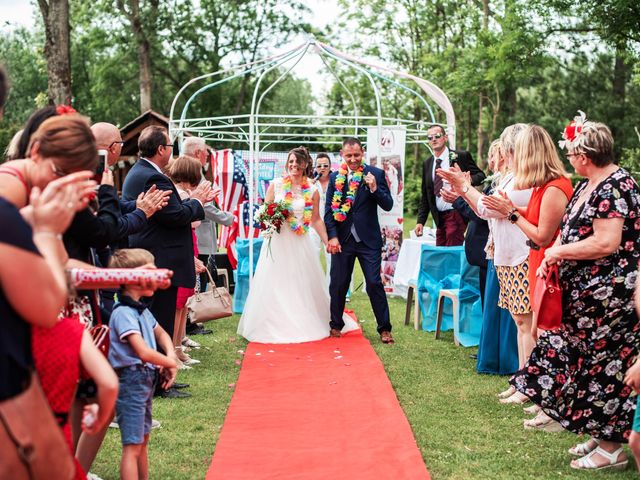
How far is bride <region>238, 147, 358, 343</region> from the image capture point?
807 centimetres

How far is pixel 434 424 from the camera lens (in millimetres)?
5035

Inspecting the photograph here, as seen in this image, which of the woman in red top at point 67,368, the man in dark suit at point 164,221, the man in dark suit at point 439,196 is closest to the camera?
the woman in red top at point 67,368

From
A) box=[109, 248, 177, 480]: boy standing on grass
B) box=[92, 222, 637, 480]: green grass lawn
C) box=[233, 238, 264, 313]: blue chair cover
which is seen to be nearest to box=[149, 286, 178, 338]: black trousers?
box=[92, 222, 637, 480]: green grass lawn

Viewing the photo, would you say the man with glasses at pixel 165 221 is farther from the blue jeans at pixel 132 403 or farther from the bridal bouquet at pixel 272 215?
the blue jeans at pixel 132 403

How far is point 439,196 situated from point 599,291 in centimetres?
473

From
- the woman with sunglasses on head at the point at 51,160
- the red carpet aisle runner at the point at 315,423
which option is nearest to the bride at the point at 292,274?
the red carpet aisle runner at the point at 315,423

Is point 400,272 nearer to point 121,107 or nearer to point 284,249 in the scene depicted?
point 284,249

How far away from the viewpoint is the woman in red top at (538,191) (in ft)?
15.4

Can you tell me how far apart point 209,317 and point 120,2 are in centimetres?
2313

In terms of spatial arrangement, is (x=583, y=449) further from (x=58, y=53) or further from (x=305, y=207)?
(x=58, y=53)

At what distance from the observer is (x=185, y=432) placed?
190 inches

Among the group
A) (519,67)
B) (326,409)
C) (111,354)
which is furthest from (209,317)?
(519,67)

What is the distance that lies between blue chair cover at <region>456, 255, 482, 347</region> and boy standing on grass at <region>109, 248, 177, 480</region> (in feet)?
15.2

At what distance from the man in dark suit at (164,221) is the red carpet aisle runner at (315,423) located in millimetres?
922
